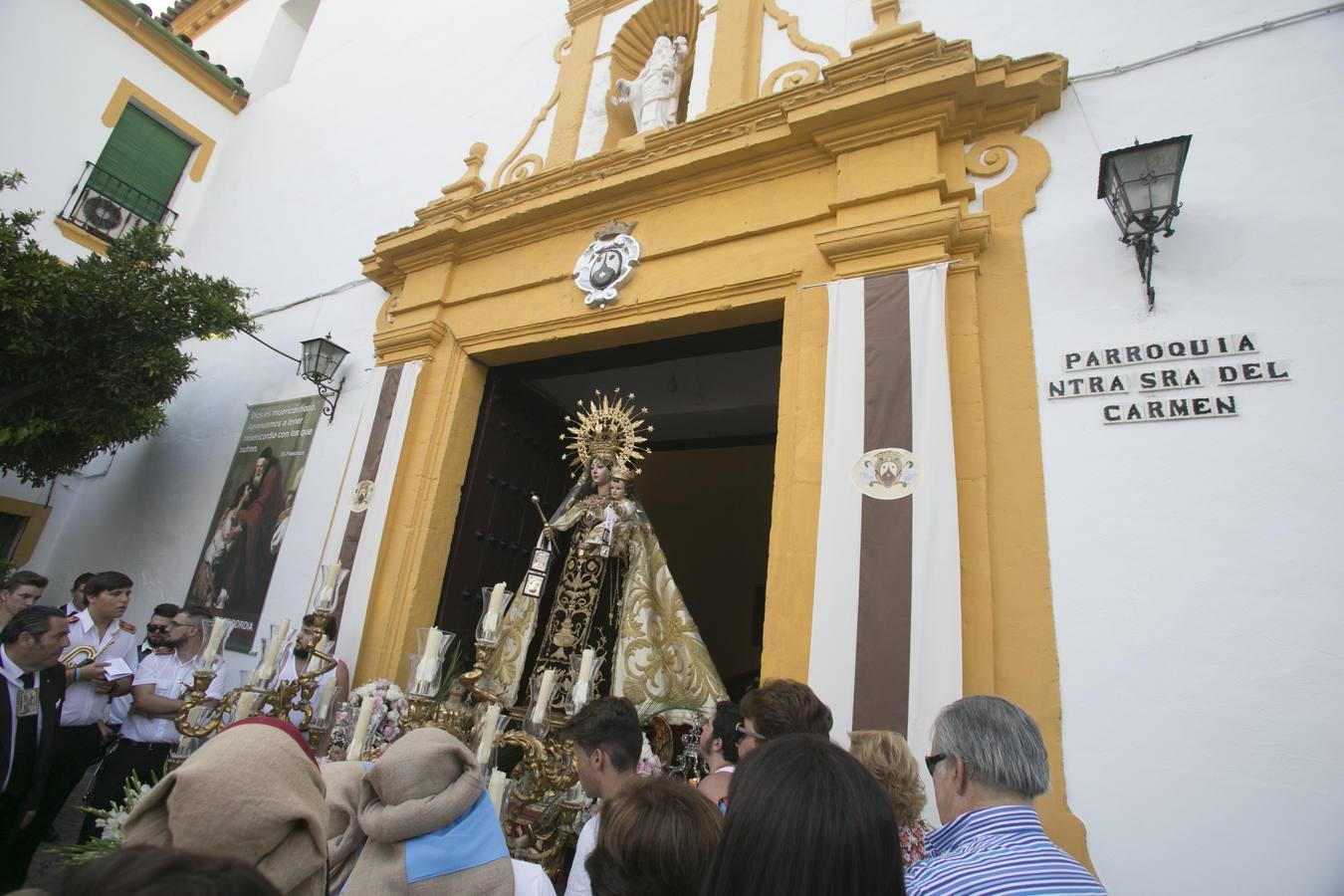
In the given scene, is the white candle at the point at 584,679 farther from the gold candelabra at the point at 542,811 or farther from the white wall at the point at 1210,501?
the white wall at the point at 1210,501

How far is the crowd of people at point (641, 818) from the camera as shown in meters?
1.05

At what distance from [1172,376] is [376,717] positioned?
4.20 m

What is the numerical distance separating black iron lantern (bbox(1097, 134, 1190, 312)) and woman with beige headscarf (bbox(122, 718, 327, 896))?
3632 millimetres

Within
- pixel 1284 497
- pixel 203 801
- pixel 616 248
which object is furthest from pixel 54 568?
pixel 1284 497

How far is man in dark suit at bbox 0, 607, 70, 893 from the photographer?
9.25 feet

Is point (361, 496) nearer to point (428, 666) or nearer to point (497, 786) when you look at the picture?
point (428, 666)

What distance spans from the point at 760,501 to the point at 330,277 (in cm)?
556

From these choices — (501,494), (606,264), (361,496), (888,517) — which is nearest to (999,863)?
(888,517)

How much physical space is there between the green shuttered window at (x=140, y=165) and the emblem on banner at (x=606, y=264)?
23.0 ft

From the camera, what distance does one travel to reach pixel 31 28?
819 cm

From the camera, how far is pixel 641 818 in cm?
142

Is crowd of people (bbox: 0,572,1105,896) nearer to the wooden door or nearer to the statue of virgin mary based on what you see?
the statue of virgin mary

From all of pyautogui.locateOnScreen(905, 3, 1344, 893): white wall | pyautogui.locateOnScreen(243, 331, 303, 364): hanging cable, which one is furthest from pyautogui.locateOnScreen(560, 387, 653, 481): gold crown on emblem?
pyautogui.locateOnScreen(243, 331, 303, 364): hanging cable

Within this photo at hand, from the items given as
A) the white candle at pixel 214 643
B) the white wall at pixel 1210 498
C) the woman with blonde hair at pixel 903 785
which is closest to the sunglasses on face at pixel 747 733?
the woman with blonde hair at pixel 903 785
